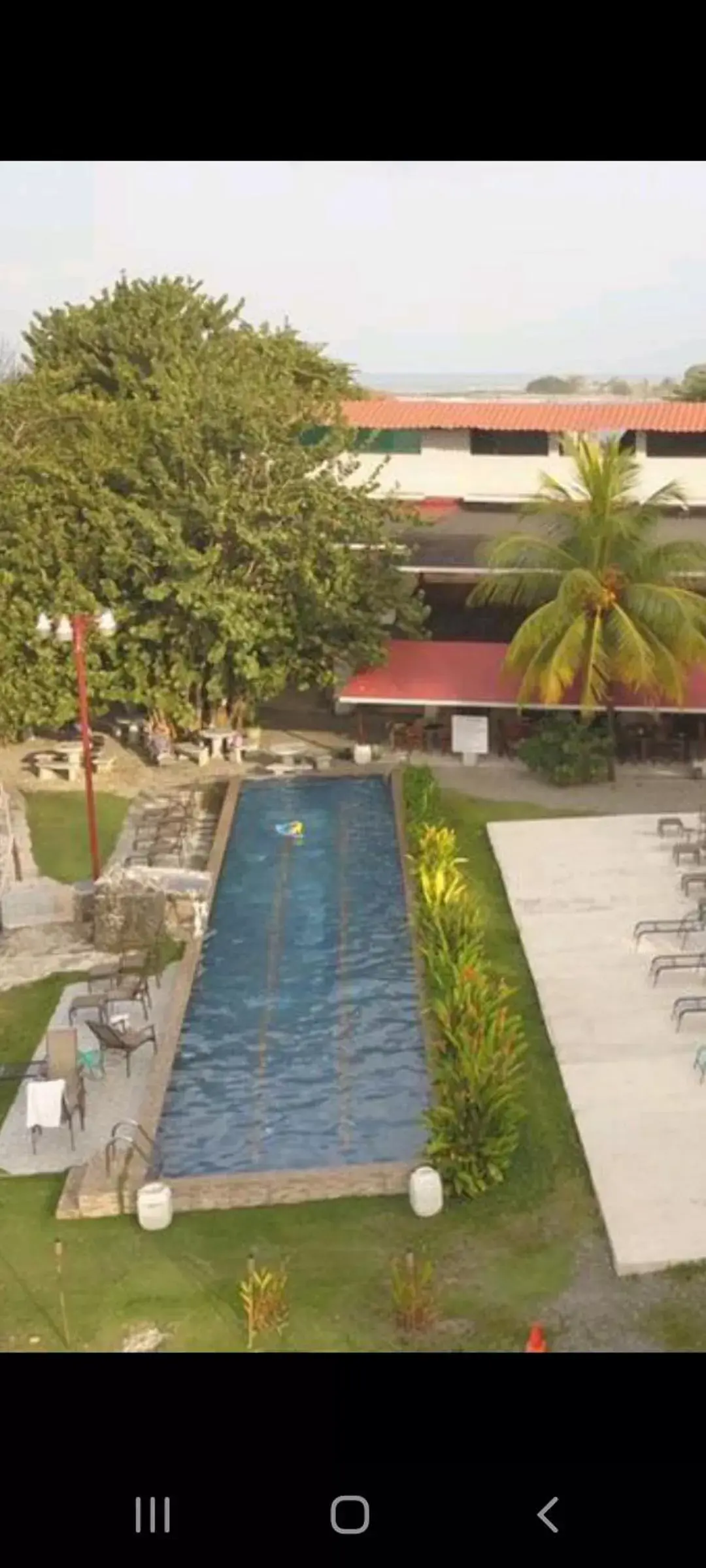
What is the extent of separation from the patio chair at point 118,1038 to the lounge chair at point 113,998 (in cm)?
75

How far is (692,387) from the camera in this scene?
56969 millimetres

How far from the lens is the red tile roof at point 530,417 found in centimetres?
2555

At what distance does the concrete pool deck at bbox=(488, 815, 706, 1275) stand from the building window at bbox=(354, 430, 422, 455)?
10008mm

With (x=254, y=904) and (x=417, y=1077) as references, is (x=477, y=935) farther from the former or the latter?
(x=254, y=904)

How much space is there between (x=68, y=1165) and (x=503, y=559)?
12540 millimetres

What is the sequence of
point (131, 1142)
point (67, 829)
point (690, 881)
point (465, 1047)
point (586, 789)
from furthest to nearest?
point (586, 789)
point (67, 829)
point (690, 881)
point (465, 1047)
point (131, 1142)

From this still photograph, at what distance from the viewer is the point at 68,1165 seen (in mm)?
11672

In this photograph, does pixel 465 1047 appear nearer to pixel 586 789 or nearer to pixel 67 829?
pixel 586 789

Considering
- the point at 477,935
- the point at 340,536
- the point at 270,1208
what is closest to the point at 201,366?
the point at 340,536

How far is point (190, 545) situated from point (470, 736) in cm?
595

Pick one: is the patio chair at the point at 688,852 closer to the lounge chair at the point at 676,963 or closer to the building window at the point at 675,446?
the lounge chair at the point at 676,963

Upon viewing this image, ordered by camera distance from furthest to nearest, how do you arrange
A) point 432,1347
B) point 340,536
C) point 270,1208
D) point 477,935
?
point 340,536
point 477,935
point 270,1208
point 432,1347
